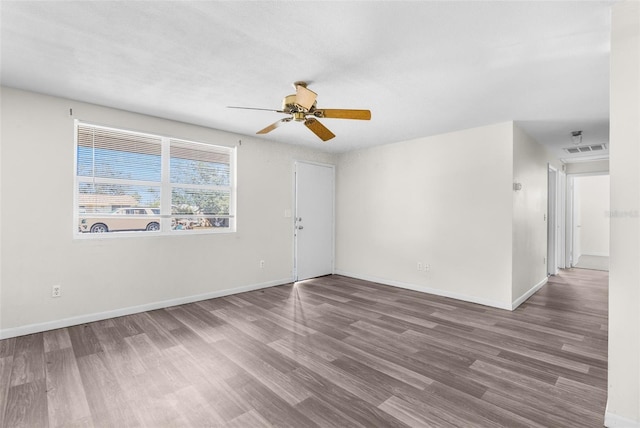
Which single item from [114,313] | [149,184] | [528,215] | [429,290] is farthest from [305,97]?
[528,215]

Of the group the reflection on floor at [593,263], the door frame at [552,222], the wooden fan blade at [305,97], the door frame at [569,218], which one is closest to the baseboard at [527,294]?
the door frame at [552,222]

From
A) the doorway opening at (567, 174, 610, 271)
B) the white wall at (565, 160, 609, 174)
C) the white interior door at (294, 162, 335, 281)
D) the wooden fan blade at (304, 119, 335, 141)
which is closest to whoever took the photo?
the wooden fan blade at (304, 119, 335, 141)

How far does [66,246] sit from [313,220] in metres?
3.59

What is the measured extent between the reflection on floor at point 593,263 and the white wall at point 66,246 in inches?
303

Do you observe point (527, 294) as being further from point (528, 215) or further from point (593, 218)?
point (593, 218)

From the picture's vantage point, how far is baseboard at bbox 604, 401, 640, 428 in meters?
1.66

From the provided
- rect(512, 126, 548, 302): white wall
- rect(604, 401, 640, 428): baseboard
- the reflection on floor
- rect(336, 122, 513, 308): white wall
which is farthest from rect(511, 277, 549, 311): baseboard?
the reflection on floor

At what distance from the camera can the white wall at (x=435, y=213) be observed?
12.9ft

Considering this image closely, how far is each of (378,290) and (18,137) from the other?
15.8 feet

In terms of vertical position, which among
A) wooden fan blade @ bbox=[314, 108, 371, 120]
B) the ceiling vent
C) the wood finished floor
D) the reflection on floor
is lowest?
the wood finished floor

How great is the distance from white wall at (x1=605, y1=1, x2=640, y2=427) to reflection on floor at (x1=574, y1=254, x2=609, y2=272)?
254 inches

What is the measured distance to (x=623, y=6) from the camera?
1660 millimetres

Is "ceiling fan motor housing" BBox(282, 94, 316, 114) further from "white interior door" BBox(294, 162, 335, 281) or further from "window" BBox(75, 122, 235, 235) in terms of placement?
"white interior door" BBox(294, 162, 335, 281)

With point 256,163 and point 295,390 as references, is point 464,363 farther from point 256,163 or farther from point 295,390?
point 256,163
